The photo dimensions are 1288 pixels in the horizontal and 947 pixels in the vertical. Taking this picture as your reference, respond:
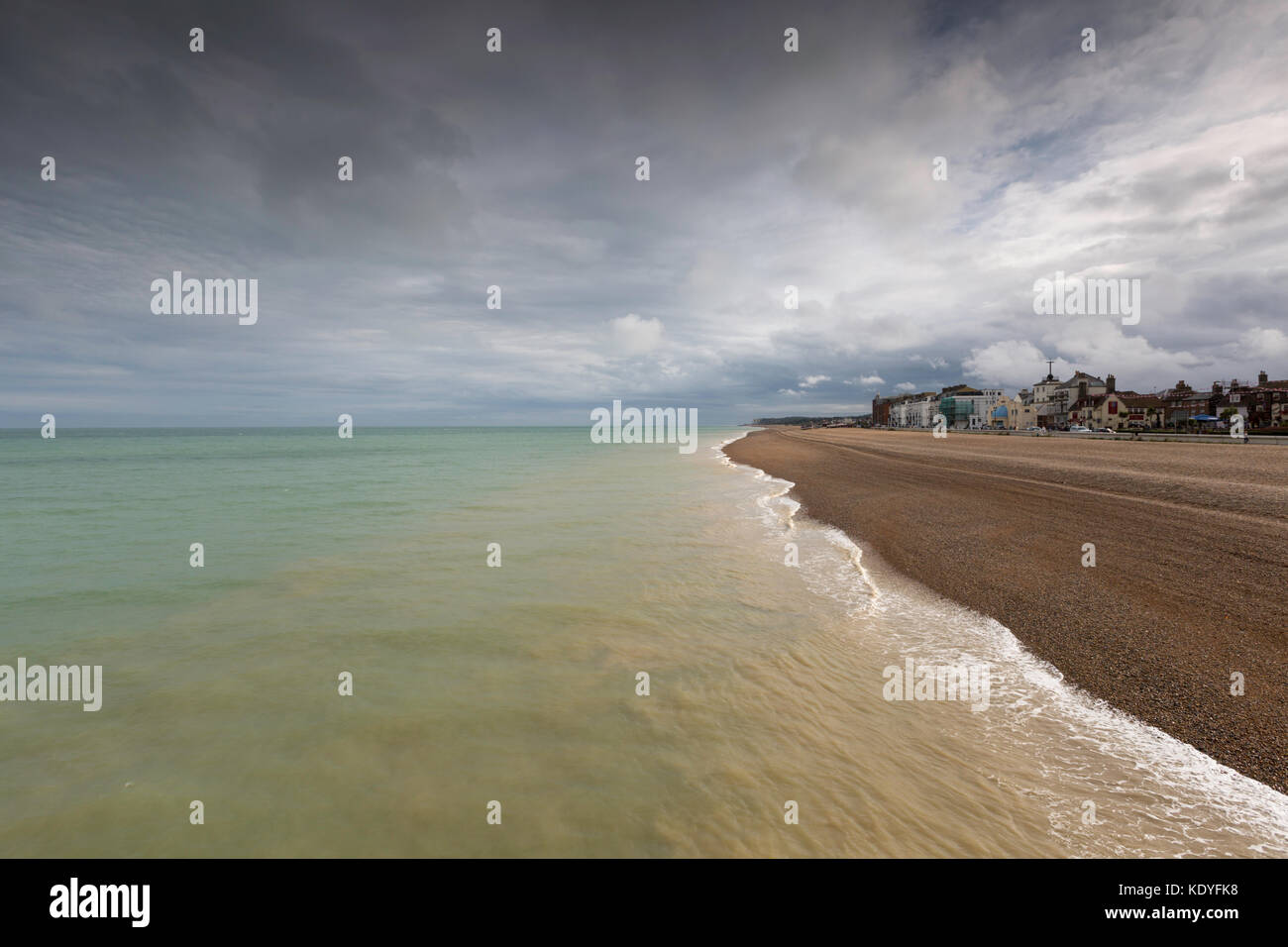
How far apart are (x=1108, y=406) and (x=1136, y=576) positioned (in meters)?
118

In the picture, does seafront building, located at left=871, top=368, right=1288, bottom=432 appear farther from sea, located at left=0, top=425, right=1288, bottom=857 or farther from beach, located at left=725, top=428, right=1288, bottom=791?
sea, located at left=0, top=425, right=1288, bottom=857

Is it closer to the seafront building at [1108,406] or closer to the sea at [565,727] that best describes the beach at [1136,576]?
the sea at [565,727]

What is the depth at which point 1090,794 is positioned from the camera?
4520 mm

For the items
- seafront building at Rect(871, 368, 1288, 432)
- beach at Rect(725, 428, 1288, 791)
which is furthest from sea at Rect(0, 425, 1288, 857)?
seafront building at Rect(871, 368, 1288, 432)

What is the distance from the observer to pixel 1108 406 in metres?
95.7

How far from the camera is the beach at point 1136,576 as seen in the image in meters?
5.70

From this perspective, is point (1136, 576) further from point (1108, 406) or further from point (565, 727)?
point (1108, 406)

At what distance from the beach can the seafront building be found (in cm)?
8172
